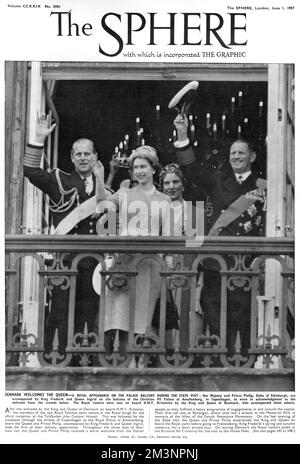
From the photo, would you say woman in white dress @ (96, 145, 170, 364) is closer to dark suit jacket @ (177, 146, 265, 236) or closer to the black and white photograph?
the black and white photograph

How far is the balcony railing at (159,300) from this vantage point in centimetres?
348

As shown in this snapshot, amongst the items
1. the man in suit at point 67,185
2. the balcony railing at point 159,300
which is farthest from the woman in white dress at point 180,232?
the man in suit at point 67,185

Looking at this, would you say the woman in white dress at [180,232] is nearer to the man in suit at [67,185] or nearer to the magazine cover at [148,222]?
the magazine cover at [148,222]

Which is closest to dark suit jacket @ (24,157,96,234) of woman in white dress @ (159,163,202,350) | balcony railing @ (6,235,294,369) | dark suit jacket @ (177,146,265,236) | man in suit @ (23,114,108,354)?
man in suit @ (23,114,108,354)

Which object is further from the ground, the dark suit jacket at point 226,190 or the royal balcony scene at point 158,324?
the dark suit jacket at point 226,190

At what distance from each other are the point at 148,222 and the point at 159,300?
0.35m

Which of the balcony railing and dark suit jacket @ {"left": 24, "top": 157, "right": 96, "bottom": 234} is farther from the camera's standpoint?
dark suit jacket @ {"left": 24, "top": 157, "right": 96, "bottom": 234}

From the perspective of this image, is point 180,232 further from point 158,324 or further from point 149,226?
point 158,324

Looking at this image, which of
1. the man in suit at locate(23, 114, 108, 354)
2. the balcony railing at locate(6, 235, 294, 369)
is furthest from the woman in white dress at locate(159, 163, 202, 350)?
the man in suit at locate(23, 114, 108, 354)

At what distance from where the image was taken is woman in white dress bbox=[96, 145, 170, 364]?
139 inches

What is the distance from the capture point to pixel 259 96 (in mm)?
3598

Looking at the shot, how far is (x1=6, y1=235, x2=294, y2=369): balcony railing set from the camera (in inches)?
137

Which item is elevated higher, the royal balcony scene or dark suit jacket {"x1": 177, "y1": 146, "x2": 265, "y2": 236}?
dark suit jacket {"x1": 177, "y1": 146, "x2": 265, "y2": 236}

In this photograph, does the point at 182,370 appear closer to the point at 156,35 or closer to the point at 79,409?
the point at 79,409
